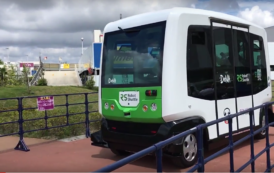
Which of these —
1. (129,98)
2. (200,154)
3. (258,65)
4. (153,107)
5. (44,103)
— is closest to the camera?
(200,154)

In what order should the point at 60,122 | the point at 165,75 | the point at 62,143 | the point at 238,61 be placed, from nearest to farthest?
the point at 165,75 → the point at 238,61 → the point at 62,143 → the point at 60,122

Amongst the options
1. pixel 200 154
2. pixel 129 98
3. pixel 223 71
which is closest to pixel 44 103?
pixel 129 98

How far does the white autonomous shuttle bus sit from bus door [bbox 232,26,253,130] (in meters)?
0.02

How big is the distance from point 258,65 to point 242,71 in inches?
34.7

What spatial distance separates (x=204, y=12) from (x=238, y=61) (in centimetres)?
133

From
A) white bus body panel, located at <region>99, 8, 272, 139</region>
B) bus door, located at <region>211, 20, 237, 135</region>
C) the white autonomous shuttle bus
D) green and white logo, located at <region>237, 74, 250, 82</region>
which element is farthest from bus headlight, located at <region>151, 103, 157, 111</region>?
green and white logo, located at <region>237, 74, 250, 82</region>

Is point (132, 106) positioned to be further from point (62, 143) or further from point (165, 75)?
point (62, 143)

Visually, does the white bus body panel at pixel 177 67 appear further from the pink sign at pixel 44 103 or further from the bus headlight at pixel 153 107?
the pink sign at pixel 44 103

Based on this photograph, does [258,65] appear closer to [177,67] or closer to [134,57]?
[177,67]

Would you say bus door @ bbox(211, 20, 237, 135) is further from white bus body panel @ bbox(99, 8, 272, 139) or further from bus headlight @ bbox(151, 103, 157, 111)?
bus headlight @ bbox(151, 103, 157, 111)

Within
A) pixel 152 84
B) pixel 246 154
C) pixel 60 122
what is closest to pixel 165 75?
pixel 152 84

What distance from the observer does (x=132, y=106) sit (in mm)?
5762

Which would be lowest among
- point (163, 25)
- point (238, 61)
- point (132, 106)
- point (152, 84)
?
point (132, 106)

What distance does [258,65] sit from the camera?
7.40 metres
